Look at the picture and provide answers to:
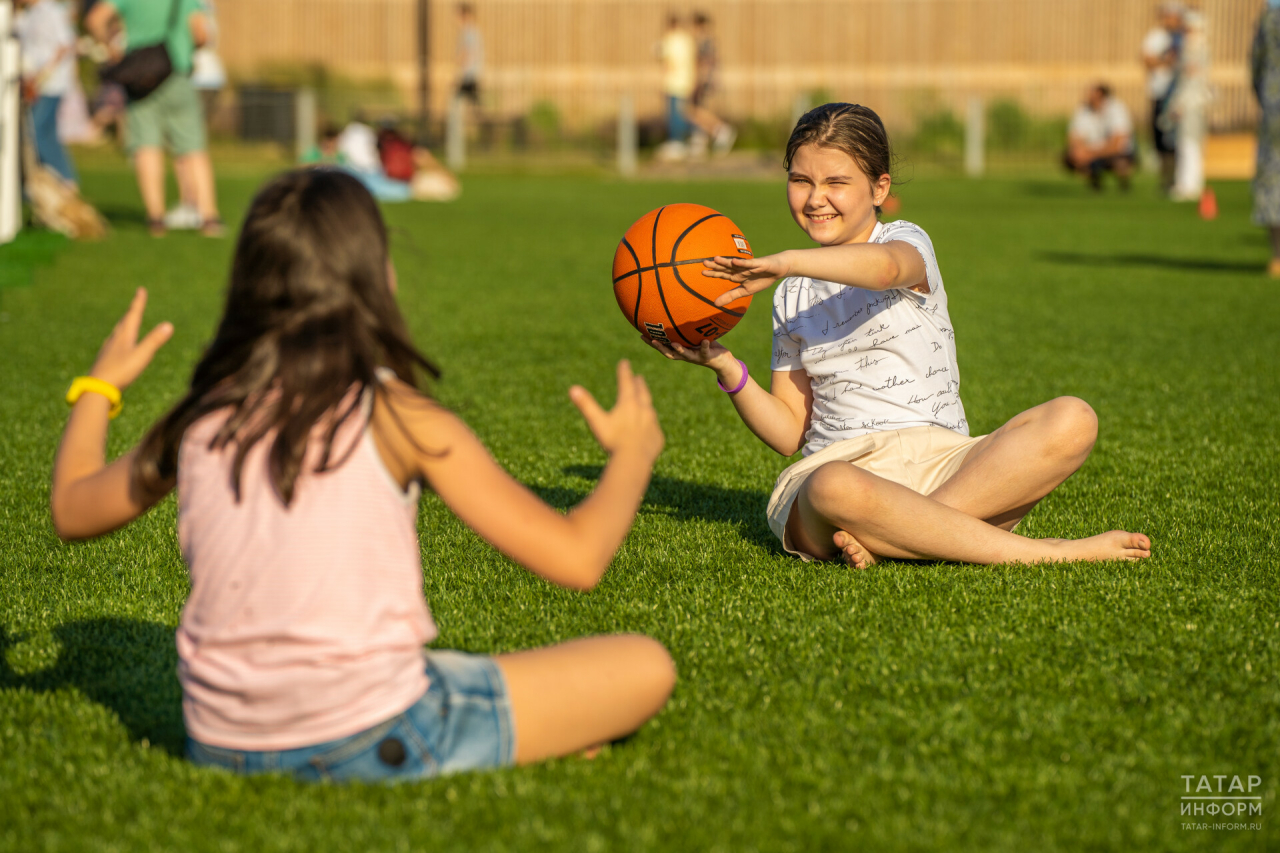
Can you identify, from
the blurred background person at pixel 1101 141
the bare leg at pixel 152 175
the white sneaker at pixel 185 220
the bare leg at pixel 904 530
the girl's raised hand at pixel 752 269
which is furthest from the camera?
the blurred background person at pixel 1101 141

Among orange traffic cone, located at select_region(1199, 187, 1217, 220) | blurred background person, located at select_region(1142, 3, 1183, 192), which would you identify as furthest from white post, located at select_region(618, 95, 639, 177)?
orange traffic cone, located at select_region(1199, 187, 1217, 220)

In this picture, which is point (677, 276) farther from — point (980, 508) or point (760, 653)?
point (760, 653)

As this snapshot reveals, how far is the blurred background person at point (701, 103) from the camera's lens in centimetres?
2870

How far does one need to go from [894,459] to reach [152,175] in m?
10.6

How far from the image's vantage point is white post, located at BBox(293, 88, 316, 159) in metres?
30.7

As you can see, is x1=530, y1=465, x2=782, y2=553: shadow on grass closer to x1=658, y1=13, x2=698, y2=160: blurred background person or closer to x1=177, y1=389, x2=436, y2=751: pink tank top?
x1=177, y1=389, x2=436, y2=751: pink tank top

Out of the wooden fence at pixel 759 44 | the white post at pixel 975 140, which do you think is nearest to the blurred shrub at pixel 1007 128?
the white post at pixel 975 140

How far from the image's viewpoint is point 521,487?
7.75 feet

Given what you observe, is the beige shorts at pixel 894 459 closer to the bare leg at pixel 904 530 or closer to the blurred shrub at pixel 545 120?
the bare leg at pixel 904 530

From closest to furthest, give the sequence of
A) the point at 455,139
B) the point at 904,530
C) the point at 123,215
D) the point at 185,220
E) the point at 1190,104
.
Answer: the point at 904,530 < the point at 185,220 < the point at 123,215 < the point at 1190,104 < the point at 455,139

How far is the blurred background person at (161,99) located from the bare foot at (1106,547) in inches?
410

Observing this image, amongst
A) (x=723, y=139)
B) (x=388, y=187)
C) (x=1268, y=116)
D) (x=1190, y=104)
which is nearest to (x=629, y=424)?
(x=1268, y=116)

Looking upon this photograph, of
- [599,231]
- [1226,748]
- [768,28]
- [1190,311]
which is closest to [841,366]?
[1226,748]

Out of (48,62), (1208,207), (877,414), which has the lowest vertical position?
(1208,207)
